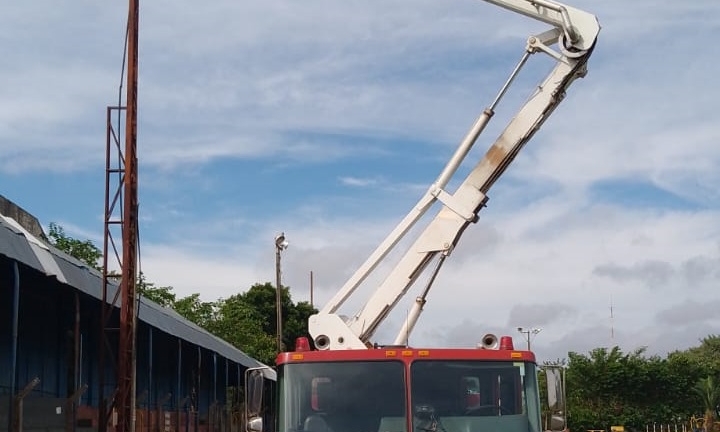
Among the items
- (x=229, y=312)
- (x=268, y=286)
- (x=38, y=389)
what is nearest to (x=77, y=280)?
(x=38, y=389)

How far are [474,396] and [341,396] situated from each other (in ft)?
4.27

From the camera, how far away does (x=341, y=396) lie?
1068cm

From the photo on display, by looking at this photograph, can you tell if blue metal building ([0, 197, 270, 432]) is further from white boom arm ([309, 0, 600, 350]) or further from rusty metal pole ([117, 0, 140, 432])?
white boom arm ([309, 0, 600, 350])

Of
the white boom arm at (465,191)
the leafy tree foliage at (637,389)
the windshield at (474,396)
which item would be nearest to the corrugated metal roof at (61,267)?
the white boom arm at (465,191)

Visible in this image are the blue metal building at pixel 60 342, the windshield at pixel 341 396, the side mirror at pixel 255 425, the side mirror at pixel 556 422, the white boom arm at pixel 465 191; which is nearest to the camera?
the windshield at pixel 341 396

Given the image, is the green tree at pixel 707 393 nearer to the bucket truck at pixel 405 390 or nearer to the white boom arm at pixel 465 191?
the white boom arm at pixel 465 191

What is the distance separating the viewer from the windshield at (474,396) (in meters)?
10.5

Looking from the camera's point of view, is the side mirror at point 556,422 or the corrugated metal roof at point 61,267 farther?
the corrugated metal roof at point 61,267

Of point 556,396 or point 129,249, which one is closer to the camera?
point 556,396

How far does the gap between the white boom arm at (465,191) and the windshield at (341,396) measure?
3.02m

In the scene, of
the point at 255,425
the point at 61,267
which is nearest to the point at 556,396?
the point at 255,425

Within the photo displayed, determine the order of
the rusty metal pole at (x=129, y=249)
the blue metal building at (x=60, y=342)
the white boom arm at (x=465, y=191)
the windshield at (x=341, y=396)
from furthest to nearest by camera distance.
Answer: the rusty metal pole at (x=129, y=249) < the blue metal building at (x=60, y=342) < the white boom arm at (x=465, y=191) < the windshield at (x=341, y=396)

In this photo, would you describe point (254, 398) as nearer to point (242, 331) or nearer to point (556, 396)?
point (556, 396)

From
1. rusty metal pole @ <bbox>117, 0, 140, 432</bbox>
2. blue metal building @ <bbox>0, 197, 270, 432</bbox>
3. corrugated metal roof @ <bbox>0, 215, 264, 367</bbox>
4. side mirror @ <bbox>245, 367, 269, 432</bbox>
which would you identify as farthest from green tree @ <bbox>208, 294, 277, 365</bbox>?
side mirror @ <bbox>245, 367, 269, 432</bbox>
